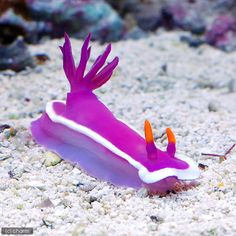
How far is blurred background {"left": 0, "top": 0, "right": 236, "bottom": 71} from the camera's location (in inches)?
219

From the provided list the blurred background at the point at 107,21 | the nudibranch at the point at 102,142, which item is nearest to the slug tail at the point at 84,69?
the nudibranch at the point at 102,142

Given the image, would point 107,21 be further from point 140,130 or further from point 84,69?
point 84,69

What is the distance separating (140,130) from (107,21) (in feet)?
9.70

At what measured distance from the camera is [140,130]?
11.9ft

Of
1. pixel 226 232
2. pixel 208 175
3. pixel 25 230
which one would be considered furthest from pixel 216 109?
pixel 25 230

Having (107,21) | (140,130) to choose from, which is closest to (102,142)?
(140,130)

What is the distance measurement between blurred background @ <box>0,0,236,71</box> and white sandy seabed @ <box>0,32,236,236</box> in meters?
0.29

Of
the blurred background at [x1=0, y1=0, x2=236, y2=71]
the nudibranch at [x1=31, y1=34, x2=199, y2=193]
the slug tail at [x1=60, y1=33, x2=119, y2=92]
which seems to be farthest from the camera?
the blurred background at [x1=0, y1=0, x2=236, y2=71]

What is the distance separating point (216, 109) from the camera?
415cm

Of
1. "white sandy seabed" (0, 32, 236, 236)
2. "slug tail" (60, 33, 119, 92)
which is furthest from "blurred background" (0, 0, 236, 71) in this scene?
"slug tail" (60, 33, 119, 92)

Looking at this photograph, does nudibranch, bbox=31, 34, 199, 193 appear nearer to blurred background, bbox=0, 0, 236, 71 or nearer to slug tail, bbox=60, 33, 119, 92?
slug tail, bbox=60, 33, 119, 92

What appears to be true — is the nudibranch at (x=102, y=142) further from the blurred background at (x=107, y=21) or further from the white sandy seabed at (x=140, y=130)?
the blurred background at (x=107, y=21)

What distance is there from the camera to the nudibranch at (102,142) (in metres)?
Answer: 2.51

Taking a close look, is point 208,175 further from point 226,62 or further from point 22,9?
point 22,9
